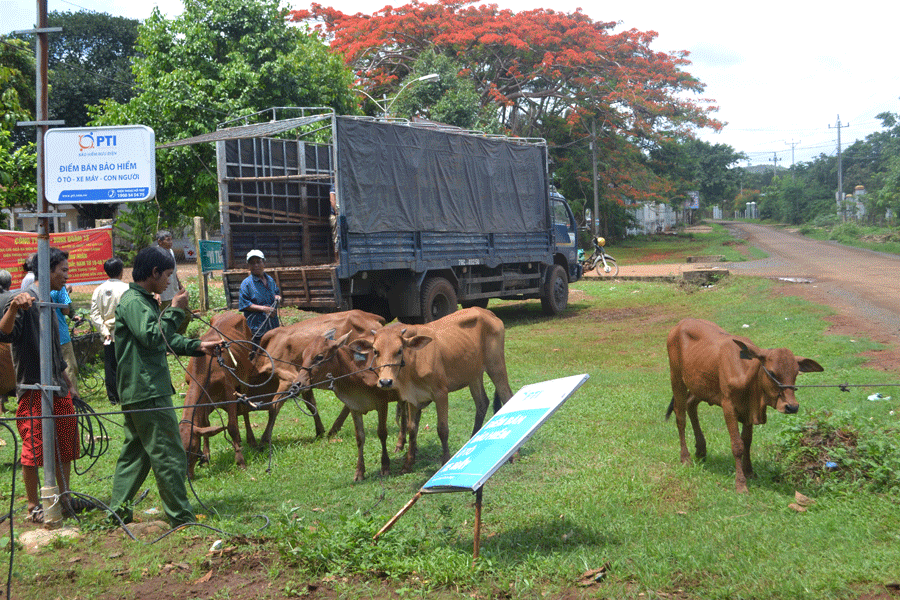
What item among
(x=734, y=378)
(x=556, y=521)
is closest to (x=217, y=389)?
(x=556, y=521)

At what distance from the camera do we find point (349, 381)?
6680 millimetres

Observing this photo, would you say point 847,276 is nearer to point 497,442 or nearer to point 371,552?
point 497,442

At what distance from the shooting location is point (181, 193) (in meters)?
23.0

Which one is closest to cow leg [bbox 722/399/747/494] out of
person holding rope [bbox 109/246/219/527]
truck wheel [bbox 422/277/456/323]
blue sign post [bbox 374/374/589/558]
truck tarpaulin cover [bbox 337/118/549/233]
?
blue sign post [bbox 374/374/589/558]

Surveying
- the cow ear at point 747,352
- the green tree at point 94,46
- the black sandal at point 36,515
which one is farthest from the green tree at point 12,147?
the green tree at point 94,46

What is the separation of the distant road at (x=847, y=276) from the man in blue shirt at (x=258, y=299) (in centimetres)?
859

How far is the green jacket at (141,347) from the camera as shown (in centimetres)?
501

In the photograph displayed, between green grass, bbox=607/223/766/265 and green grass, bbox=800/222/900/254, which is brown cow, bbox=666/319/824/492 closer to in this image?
green grass, bbox=607/223/766/265

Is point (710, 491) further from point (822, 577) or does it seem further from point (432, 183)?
point (432, 183)

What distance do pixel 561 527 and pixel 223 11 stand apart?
62.3 ft

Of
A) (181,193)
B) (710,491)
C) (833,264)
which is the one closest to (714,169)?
(833,264)

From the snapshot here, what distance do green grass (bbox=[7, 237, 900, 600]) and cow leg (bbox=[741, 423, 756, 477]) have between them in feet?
0.30

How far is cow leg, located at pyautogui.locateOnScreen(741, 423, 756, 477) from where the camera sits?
5.87 meters

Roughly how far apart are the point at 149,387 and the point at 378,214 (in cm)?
827
